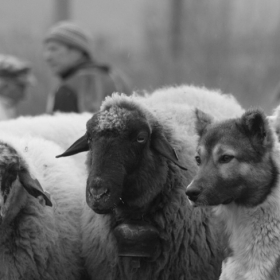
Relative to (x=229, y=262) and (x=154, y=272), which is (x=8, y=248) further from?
(x=229, y=262)

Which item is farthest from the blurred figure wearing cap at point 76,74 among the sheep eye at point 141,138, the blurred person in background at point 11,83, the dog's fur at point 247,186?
the dog's fur at point 247,186

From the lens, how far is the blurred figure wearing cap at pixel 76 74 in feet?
31.9

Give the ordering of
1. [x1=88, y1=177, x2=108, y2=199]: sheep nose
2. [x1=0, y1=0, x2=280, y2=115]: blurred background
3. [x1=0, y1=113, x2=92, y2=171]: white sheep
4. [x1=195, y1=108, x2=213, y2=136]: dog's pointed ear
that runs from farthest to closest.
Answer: [x1=0, y1=0, x2=280, y2=115]: blurred background < [x1=0, y1=113, x2=92, y2=171]: white sheep < [x1=195, y1=108, x2=213, y2=136]: dog's pointed ear < [x1=88, y1=177, x2=108, y2=199]: sheep nose

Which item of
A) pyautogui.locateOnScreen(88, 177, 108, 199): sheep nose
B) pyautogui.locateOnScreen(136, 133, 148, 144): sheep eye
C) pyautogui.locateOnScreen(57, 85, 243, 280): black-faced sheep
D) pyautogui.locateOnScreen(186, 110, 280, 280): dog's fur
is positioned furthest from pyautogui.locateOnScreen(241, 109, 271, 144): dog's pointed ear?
pyautogui.locateOnScreen(88, 177, 108, 199): sheep nose

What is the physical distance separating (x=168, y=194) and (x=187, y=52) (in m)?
16.6

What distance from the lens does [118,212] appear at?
20.7ft

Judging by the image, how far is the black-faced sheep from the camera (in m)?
6.11

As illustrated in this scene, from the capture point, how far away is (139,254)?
20.5 ft

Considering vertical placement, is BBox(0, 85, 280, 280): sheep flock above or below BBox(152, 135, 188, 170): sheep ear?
below

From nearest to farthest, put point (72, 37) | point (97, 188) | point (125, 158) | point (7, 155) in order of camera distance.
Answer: point (97, 188)
point (125, 158)
point (7, 155)
point (72, 37)

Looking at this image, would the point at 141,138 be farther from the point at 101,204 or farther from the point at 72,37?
the point at 72,37

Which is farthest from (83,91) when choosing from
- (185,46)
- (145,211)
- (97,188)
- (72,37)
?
(185,46)

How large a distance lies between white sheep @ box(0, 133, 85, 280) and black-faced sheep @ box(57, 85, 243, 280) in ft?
0.84

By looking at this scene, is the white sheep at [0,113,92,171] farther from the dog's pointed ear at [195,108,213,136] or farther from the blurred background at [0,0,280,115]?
the blurred background at [0,0,280,115]
